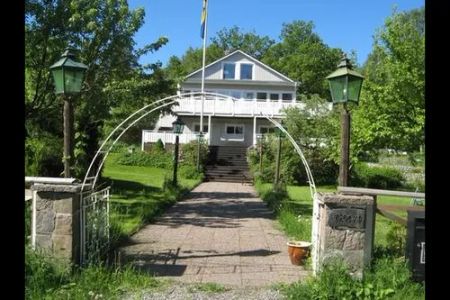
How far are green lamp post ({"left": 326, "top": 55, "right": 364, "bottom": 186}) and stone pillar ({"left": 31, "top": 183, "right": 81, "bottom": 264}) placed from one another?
141 inches

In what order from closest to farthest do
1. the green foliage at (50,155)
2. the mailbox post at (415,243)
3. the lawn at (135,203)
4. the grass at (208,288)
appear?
the mailbox post at (415,243) < the grass at (208,288) < the lawn at (135,203) < the green foliage at (50,155)

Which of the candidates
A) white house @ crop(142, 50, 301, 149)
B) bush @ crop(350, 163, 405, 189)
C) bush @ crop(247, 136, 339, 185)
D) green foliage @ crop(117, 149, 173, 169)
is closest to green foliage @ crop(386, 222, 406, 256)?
bush @ crop(247, 136, 339, 185)

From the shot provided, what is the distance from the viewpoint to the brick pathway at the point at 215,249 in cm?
722

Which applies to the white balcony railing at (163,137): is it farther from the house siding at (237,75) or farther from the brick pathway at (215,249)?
the brick pathway at (215,249)

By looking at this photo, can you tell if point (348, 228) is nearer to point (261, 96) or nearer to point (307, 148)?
point (307, 148)

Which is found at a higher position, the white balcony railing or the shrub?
the white balcony railing

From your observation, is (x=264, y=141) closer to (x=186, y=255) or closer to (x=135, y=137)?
(x=135, y=137)

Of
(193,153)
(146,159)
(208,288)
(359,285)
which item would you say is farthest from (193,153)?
(359,285)

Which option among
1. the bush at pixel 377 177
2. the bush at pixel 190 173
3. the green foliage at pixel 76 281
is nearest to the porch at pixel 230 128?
the bush at pixel 190 173

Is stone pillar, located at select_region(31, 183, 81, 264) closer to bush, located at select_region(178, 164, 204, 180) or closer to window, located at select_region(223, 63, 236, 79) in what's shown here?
bush, located at select_region(178, 164, 204, 180)

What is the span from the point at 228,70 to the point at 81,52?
33.1 m

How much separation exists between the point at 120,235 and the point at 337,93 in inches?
183

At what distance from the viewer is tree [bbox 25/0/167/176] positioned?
13.2 meters

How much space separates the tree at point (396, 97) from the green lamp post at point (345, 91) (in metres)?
14.9
